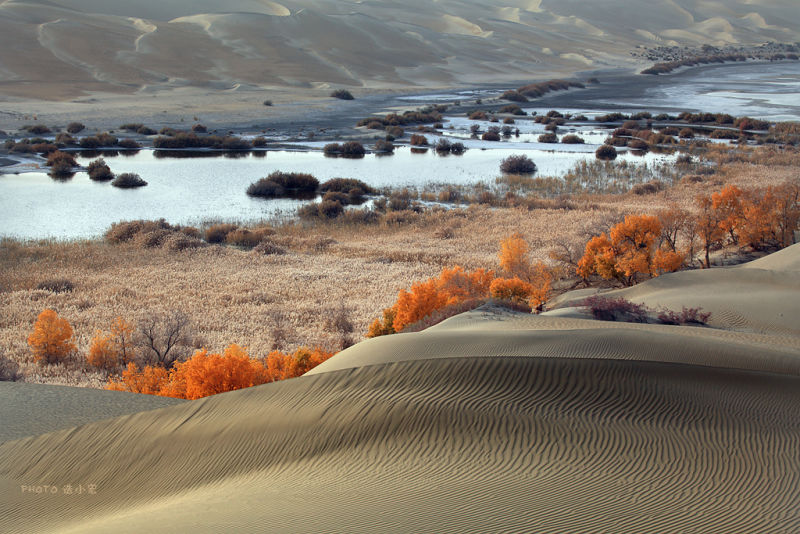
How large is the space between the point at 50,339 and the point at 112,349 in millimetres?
1027

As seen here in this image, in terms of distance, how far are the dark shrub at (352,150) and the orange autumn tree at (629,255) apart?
2229 centimetres

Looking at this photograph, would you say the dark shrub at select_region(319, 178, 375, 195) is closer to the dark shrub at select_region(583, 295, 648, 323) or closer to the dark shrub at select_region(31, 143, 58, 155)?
the dark shrub at select_region(31, 143, 58, 155)

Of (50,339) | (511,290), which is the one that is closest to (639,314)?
(511,290)

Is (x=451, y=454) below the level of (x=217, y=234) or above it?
above

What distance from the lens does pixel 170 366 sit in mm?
12352

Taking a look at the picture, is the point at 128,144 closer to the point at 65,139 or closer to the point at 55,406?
the point at 65,139

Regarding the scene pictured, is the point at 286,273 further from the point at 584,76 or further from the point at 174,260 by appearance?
the point at 584,76

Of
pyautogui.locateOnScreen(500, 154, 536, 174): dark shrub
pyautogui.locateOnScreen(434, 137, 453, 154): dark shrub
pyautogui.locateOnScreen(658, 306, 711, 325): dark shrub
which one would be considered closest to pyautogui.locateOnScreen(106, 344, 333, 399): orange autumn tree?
pyautogui.locateOnScreen(658, 306, 711, 325): dark shrub

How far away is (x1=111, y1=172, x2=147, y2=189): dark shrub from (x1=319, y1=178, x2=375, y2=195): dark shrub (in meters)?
Answer: 7.70

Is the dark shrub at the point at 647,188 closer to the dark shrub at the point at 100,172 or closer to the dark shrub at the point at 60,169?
the dark shrub at the point at 100,172

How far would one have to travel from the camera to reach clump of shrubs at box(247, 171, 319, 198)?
2919 centimetres

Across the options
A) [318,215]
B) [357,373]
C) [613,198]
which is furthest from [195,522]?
[613,198]

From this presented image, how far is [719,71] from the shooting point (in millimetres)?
89438

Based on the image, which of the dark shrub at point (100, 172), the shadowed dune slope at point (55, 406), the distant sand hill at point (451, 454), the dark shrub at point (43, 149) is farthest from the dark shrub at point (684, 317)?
the dark shrub at point (43, 149)
